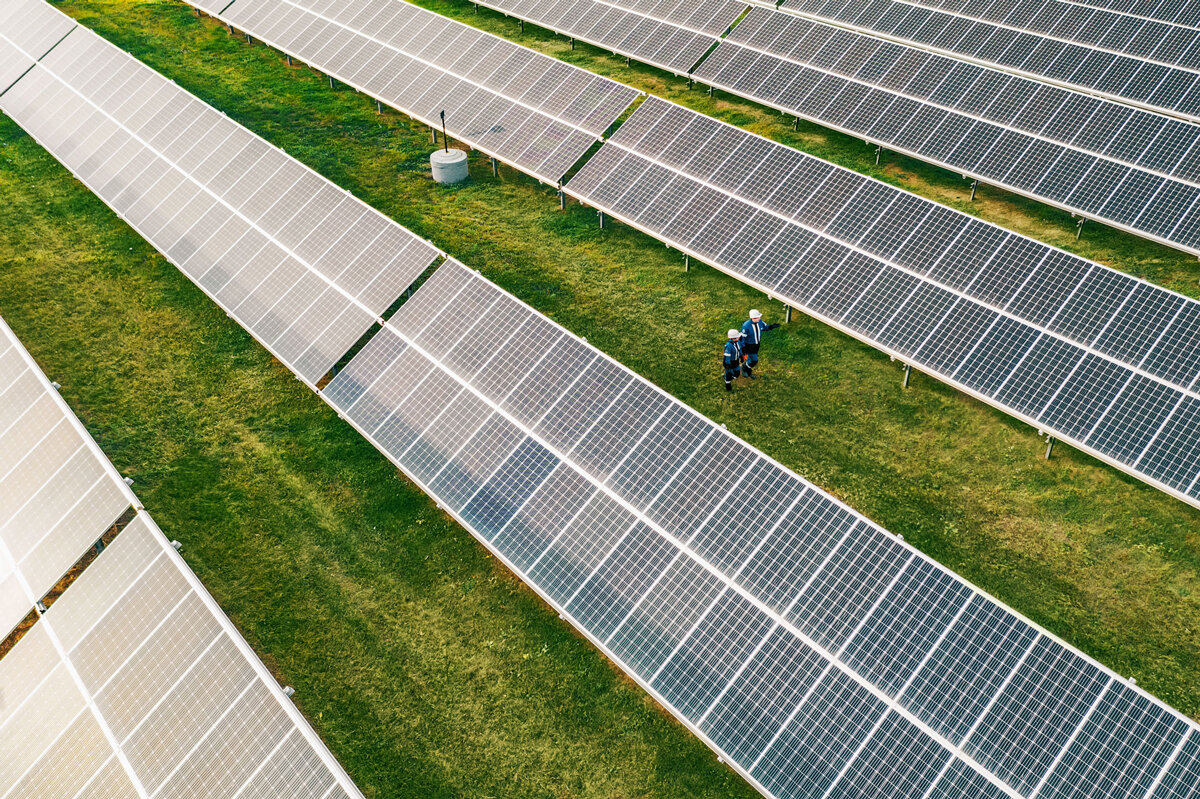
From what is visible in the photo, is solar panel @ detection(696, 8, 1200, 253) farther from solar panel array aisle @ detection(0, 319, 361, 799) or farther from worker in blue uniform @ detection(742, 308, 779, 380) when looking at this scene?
solar panel array aisle @ detection(0, 319, 361, 799)

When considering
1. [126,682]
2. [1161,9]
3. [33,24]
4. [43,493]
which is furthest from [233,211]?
[1161,9]

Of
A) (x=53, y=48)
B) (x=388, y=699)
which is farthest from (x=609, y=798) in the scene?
(x=53, y=48)

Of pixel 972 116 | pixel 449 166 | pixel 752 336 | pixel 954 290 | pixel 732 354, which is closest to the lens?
pixel 732 354

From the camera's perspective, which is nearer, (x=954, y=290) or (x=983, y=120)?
(x=954, y=290)

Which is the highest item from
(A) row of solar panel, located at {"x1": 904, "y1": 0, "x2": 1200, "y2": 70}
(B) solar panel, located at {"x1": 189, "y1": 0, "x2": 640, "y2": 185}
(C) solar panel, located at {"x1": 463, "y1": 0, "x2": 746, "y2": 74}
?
(A) row of solar panel, located at {"x1": 904, "y1": 0, "x2": 1200, "y2": 70}

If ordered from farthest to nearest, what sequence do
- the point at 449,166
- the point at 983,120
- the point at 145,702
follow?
the point at 449,166
the point at 983,120
the point at 145,702

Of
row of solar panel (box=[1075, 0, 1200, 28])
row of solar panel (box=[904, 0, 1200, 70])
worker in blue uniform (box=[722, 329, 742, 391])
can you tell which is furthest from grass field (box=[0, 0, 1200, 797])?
row of solar panel (box=[1075, 0, 1200, 28])

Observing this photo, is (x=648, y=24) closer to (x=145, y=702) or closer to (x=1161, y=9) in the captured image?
(x=1161, y=9)
